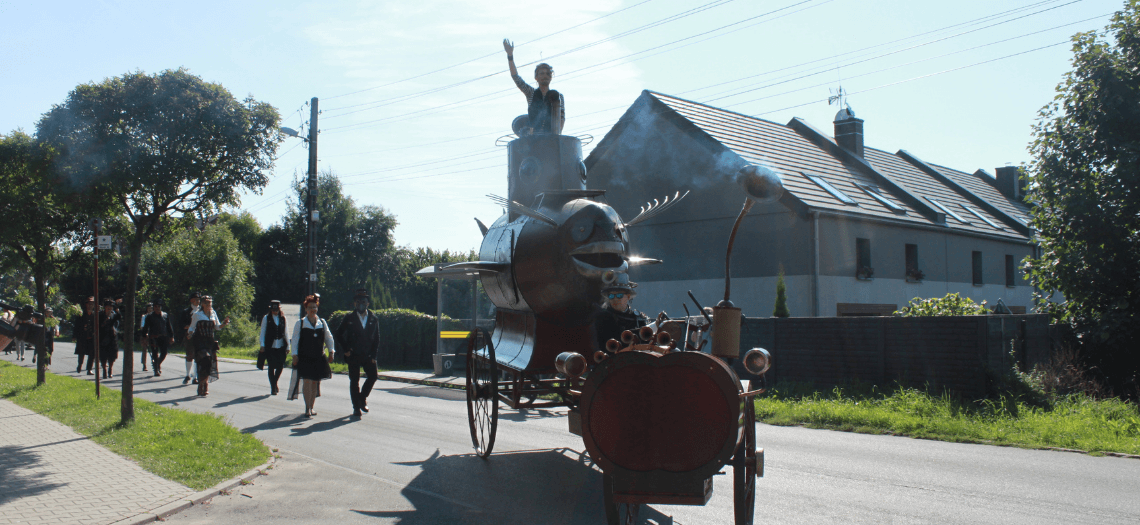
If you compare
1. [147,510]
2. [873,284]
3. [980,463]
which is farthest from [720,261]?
[147,510]

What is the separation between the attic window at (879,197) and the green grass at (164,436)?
1950 cm

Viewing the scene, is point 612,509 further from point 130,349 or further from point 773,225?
point 773,225

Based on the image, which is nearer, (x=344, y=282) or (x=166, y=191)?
(x=166, y=191)

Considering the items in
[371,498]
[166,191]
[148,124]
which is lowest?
[371,498]

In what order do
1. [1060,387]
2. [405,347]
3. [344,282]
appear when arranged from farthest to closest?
1. [344,282]
2. [405,347]
3. [1060,387]

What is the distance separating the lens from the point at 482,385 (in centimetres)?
734

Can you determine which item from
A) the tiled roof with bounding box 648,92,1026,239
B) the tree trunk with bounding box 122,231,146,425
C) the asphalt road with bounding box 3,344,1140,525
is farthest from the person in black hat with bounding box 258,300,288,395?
the tiled roof with bounding box 648,92,1026,239

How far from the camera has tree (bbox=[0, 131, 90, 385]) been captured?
810 centimetres

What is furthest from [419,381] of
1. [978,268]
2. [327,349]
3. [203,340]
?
[978,268]

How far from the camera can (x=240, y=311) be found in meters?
36.9

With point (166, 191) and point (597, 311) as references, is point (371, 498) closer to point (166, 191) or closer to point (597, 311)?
point (597, 311)

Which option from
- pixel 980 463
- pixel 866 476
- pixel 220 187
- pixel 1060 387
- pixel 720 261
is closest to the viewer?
pixel 866 476

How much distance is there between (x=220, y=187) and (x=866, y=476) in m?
7.16

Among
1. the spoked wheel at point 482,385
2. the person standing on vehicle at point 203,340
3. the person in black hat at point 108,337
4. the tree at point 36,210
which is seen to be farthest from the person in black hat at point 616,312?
the person in black hat at point 108,337
